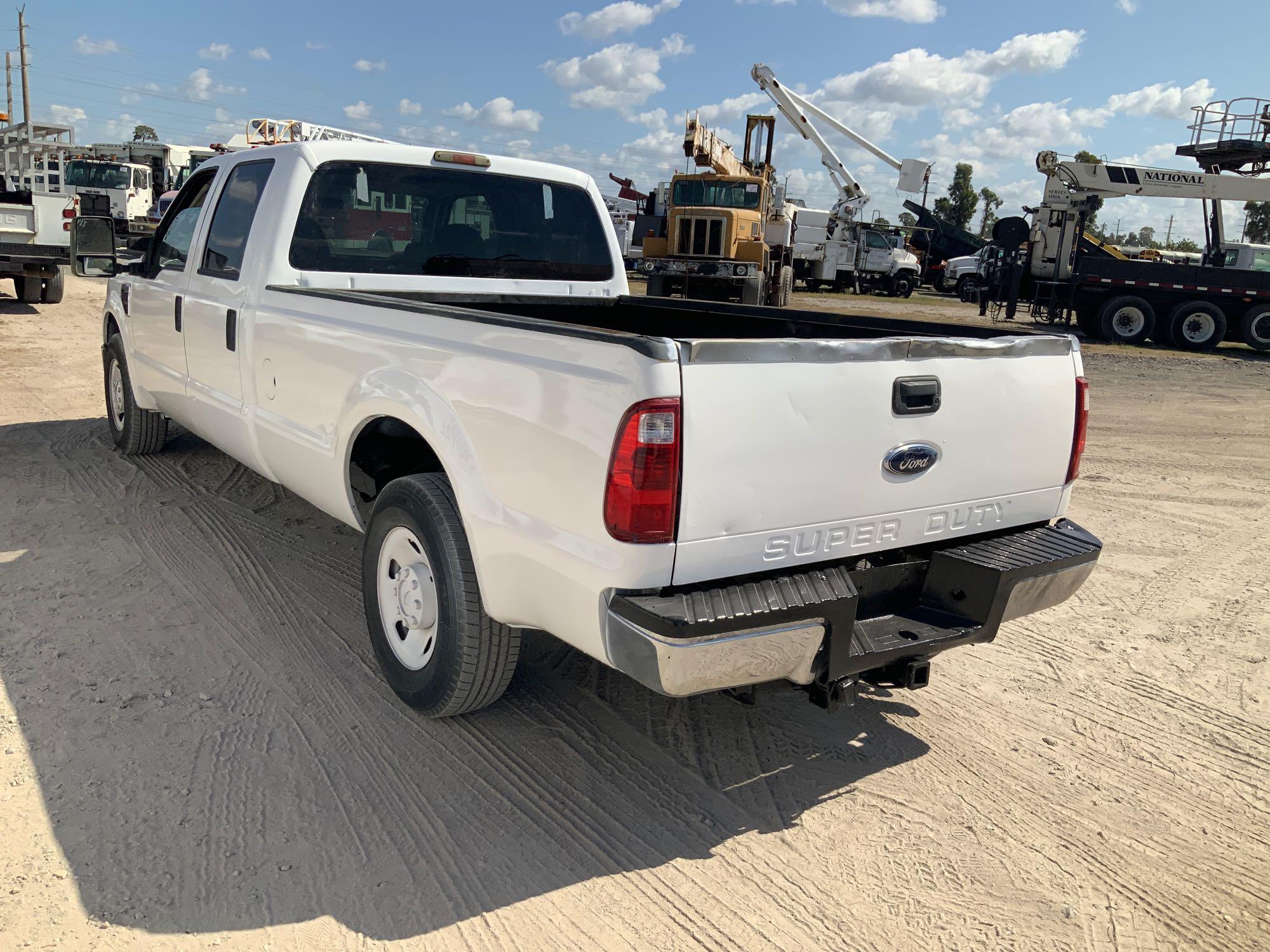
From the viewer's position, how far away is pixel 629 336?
2551 millimetres

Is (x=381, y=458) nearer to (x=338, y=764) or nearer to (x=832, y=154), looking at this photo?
(x=338, y=764)

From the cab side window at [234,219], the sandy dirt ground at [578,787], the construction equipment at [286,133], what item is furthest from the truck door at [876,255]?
the cab side window at [234,219]

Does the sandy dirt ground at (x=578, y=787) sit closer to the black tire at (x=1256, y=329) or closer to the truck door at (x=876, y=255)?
the black tire at (x=1256, y=329)

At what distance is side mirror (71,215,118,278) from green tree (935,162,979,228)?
73223 mm

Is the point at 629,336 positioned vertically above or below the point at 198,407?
above

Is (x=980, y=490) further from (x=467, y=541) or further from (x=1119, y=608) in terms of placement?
(x=1119, y=608)

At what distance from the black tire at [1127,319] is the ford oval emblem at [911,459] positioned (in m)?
18.2

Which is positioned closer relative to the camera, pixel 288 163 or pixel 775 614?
pixel 775 614

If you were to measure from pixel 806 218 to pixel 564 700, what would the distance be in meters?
32.5

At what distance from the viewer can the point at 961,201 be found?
244 feet

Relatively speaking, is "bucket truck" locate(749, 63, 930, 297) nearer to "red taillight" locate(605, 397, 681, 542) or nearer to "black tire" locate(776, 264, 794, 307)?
"black tire" locate(776, 264, 794, 307)

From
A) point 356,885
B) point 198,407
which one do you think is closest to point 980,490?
point 356,885

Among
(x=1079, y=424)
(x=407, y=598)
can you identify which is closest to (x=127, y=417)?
(x=407, y=598)

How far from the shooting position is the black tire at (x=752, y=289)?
21250mm
